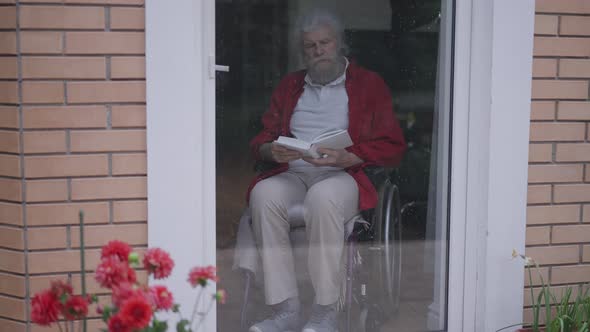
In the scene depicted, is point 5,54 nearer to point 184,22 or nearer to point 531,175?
point 184,22

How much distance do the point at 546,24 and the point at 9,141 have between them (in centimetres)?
207

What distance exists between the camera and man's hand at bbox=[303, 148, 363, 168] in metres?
3.16

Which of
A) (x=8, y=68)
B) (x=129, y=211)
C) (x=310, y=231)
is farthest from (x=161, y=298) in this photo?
→ (x=310, y=231)

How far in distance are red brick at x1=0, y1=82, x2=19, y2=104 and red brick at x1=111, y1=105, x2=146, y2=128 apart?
321 mm

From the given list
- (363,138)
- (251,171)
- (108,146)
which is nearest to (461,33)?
(363,138)

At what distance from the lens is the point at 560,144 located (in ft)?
9.63

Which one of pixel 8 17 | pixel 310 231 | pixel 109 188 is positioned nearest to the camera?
pixel 8 17

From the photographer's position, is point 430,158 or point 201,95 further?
point 430,158

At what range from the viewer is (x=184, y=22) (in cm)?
251

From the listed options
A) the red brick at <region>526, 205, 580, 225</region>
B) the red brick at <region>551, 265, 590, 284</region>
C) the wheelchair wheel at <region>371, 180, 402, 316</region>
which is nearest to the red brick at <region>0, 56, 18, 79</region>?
the wheelchair wheel at <region>371, 180, 402, 316</region>

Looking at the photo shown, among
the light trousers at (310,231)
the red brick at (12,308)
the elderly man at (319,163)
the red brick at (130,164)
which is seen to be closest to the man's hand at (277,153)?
the elderly man at (319,163)

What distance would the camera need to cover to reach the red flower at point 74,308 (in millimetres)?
1554

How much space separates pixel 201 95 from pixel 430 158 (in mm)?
1167

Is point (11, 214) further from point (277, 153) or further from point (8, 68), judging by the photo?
point (277, 153)
